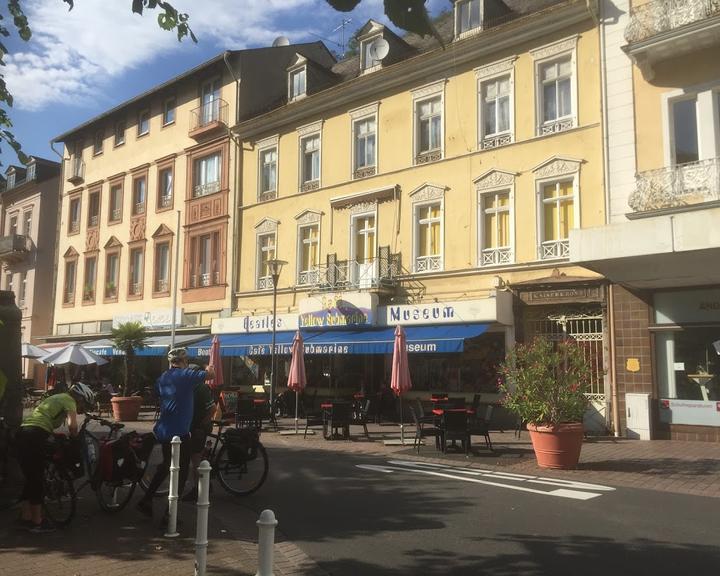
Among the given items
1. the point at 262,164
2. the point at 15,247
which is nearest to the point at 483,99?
the point at 262,164

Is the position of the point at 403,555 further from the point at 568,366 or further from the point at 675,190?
the point at 675,190

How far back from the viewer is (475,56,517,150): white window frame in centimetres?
1786

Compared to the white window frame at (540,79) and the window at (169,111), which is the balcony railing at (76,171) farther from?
the white window frame at (540,79)

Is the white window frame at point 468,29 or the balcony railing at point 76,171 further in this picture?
the balcony railing at point 76,171

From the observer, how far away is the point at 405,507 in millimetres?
7605

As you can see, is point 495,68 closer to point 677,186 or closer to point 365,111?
point 365,111

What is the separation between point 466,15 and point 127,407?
14992 mm

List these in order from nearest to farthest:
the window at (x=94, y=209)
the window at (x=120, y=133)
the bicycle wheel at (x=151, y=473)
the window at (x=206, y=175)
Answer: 1. the bicycle wheel at (x=151, y=473)
2. the window at (x=206, y=175)
3. the window at (x=120, y=133)
4. the window at (x=94, y=209)

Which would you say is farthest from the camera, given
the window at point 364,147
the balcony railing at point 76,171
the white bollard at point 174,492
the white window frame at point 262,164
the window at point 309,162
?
the balcony railing at point 76,171

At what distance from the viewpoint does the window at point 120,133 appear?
31.6m

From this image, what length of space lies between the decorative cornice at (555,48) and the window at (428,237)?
186 inches

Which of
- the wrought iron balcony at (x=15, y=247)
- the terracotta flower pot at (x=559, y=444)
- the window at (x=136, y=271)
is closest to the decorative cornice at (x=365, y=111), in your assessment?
the window at (x=136, y=271)

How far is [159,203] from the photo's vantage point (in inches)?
1142

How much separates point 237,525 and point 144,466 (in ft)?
4.61
